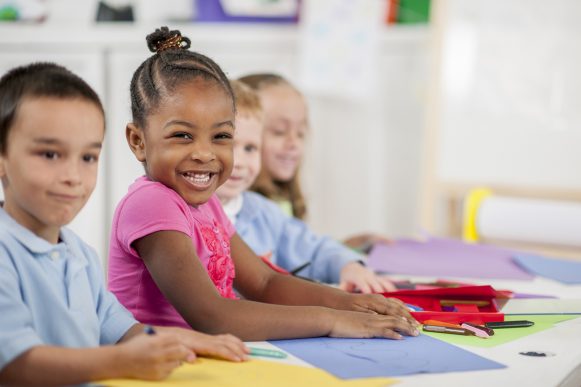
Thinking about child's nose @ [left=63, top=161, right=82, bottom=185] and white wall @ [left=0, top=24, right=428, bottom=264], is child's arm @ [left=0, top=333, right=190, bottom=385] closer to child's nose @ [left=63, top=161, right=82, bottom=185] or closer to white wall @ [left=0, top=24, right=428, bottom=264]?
child's nose @ [left=63, top=161, right=82, bottom=185]

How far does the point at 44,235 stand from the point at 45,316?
0.08 m

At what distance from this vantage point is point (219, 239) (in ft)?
4.07

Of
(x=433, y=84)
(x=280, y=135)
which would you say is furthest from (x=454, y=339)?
(x=433, y=84)

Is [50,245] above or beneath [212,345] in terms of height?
above

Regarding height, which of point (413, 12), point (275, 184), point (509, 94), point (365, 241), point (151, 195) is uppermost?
point (413, 12)

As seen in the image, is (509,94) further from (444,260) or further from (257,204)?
(257,204)

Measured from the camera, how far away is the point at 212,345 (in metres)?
0.98

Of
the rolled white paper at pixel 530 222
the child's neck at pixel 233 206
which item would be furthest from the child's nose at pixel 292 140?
the rolled white paper at pixel 530 222

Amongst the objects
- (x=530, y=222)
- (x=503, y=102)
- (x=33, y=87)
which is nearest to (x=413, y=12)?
(x=503, y=102)

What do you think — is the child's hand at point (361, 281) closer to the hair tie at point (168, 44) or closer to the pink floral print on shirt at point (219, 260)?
the pink floral print on shirt at point (219, 260)

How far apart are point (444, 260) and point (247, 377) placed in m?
0.95

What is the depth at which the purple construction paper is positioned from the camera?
1.67 metres

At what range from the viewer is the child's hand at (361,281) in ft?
4.84

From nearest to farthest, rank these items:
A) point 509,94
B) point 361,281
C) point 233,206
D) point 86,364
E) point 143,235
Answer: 1. point 86,364
2. point 143,235
3. point 361,281
4. point 233,206
5. point 509,94
